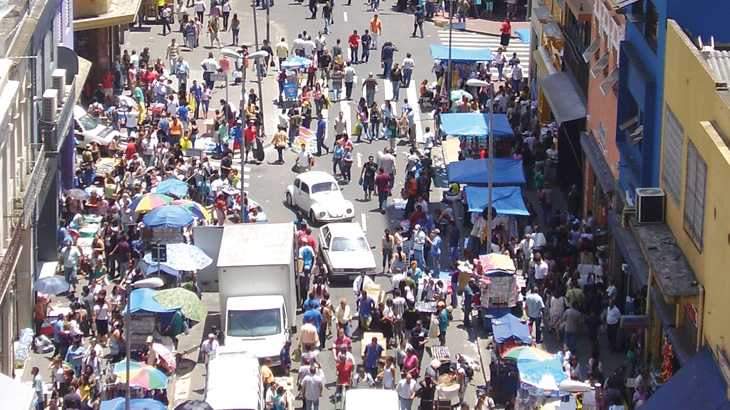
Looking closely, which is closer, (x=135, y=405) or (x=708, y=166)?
(x=708, y=166)

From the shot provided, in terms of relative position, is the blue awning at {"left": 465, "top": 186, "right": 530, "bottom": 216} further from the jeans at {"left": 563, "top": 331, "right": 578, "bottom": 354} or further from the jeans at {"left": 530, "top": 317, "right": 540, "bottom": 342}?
the jeans at {"left": 563, "top": 331, "right": 578, "bottom": 354}

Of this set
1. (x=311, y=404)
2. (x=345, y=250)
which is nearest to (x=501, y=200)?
(x=345, y=250)

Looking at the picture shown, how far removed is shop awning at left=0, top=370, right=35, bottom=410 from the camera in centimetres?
3120

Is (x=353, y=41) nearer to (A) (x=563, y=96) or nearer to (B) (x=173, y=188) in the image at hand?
(A) (x=563, y=96)

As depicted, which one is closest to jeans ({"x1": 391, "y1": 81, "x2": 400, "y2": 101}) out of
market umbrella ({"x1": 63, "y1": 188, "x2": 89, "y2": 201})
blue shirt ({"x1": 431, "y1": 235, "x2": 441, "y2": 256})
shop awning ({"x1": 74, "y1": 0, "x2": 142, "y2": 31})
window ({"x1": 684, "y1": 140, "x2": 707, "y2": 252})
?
shop awning ({"x1": 74, "y1": 0, "x2": 142, "y2": 31})

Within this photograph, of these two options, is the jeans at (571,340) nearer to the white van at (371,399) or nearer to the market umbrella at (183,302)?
the white van at (371,399)

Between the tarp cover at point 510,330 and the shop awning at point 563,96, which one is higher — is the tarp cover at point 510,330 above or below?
below

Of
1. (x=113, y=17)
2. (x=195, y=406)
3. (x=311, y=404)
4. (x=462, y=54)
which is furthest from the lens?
(x=462, y=54)

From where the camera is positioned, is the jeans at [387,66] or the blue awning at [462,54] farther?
the jeans at [387,66]

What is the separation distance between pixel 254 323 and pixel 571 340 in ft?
26.1

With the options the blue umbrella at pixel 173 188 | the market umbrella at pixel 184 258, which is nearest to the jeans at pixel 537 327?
the market umbrella at pixel 184 258

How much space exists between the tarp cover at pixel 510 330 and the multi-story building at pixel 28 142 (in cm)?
A: 1150

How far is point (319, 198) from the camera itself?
4912 cm

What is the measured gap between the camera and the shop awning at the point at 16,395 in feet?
102
